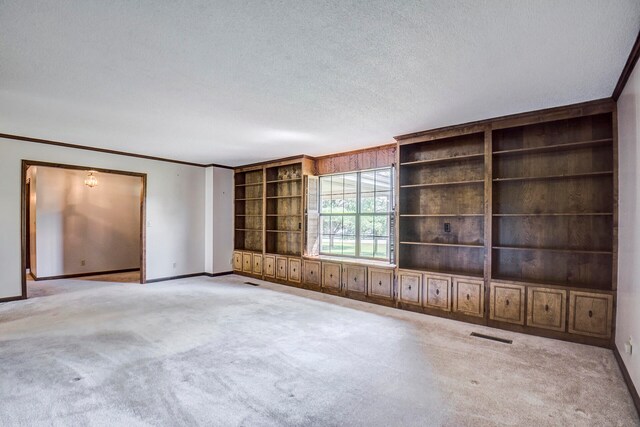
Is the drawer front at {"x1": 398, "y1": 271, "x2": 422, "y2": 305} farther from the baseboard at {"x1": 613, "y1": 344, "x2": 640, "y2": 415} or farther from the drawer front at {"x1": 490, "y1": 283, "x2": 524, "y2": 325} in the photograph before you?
the baseboard at {"x1": 613, "y1": 344, "x2": 640, "y2": 415}

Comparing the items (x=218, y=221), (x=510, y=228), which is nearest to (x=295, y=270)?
(x=218, y=221)

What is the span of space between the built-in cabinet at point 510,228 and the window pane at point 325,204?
42.6 inches

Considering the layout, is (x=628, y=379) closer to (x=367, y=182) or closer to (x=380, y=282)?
(x=380, y=282)

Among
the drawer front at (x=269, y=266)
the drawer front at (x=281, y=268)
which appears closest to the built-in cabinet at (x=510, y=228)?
the drawer front at (x=281, y=268)

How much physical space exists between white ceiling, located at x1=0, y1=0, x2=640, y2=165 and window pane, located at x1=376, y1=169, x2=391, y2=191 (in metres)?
1.23

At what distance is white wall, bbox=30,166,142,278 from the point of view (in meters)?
6.98

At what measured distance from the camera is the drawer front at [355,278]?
5.37m

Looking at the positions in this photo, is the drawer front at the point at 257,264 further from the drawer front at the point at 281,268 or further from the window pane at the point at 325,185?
the window pane at the point at 325,185

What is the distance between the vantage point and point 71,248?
7312mm

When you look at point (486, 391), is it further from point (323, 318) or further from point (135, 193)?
point (135, 193)

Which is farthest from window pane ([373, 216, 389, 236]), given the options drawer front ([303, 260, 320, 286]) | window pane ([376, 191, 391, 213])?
drawer front ([303, 260, 320, 286])

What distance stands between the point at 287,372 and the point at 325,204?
3993 mm

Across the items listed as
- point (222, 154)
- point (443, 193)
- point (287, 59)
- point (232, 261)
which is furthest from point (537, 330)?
point (232, 261)

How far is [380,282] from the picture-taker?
5152mm
